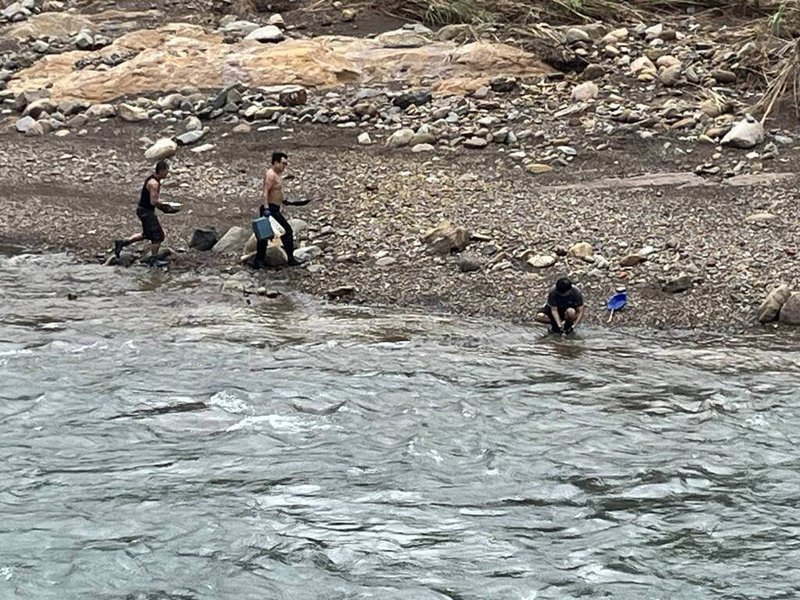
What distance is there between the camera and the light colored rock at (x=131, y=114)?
19500mm

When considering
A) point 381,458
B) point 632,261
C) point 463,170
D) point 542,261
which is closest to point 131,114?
point 463,170

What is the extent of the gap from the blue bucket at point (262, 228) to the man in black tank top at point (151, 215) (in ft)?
4.49

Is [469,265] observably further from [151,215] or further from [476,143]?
[476,143]

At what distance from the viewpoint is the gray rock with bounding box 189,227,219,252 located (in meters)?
15.0

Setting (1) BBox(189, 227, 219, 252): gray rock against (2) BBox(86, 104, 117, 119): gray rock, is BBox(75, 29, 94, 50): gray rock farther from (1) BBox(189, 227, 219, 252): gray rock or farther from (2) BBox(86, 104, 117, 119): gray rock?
(1) BBox(189, 227, 219, 252): gray rock

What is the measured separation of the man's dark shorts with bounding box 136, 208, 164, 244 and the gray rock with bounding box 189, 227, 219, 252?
496 mm

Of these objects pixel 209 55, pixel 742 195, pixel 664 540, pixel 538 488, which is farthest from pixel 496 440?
pixel 209 55

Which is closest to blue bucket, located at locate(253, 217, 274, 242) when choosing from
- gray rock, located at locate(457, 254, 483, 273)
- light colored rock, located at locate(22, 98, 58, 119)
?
gray rock, located at locate(457, 254, 483, 273)

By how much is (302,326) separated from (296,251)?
228cm

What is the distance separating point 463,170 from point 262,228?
13.1 ft

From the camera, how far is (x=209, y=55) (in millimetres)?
21016

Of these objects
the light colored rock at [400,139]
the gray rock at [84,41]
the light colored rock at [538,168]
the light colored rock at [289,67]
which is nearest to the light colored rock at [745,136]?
the light colored rock at [538,168]

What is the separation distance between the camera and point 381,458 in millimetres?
9016

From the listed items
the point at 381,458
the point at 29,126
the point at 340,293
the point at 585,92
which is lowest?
the point at 29,126
